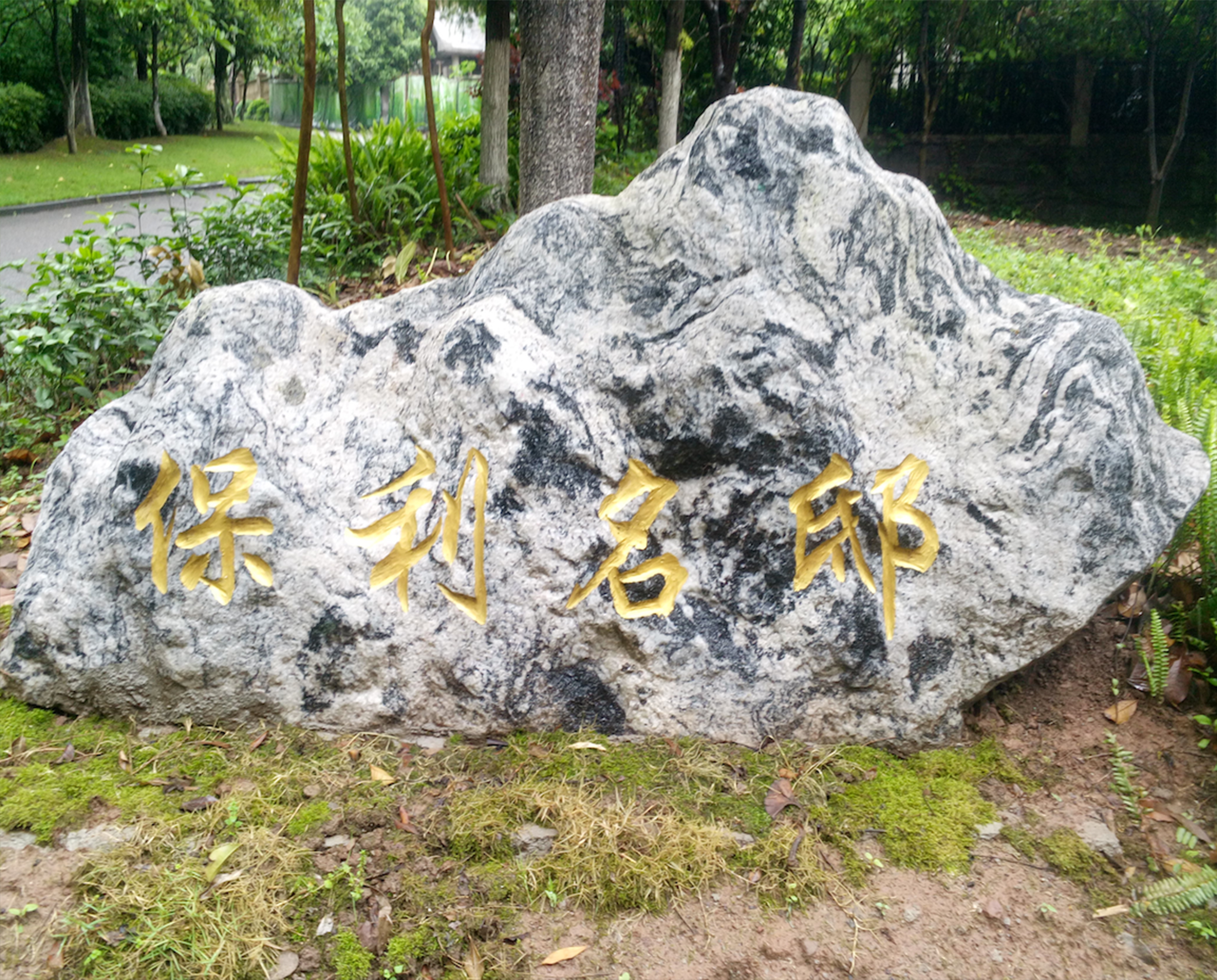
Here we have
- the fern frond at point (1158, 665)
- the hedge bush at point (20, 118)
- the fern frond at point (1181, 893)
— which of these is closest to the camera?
the fern frond at point (1181, 893)

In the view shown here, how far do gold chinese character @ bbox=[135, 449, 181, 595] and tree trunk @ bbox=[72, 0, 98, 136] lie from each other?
63.6 feet

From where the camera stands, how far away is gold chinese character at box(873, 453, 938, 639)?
2.58m

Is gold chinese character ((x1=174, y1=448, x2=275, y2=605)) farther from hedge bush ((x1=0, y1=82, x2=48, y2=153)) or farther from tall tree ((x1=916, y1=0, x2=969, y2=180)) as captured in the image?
hedge bush ((x1=0, y1=82, x2=48, y2=153))

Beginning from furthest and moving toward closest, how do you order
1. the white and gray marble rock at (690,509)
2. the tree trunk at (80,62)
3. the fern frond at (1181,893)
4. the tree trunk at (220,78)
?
1. the tree trunk at (220,78)
2. the tree trunk at (80,62)
3. the white and gray marble rock at (690,509)
4. the fern frond at (1181,893)

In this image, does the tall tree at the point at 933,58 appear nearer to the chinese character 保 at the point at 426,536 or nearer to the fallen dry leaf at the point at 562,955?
the chinese character 保 at the point at 426,536

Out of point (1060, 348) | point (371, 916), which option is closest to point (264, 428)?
point (371, 916)

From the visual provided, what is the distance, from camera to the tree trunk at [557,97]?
4938 mm

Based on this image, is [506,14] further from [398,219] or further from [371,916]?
[371,916]

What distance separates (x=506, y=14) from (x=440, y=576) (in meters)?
5.71

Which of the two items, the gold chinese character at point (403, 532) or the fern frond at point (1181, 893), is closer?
the fern frond at point (1181, 893)

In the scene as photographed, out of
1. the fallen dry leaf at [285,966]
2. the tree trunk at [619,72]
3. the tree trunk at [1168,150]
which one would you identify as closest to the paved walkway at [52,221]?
the tree trunk at [619,72]

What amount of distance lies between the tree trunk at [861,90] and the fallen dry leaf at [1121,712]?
10.5 meters

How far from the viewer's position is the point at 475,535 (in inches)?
103

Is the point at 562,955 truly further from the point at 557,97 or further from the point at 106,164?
the point at 106,164
